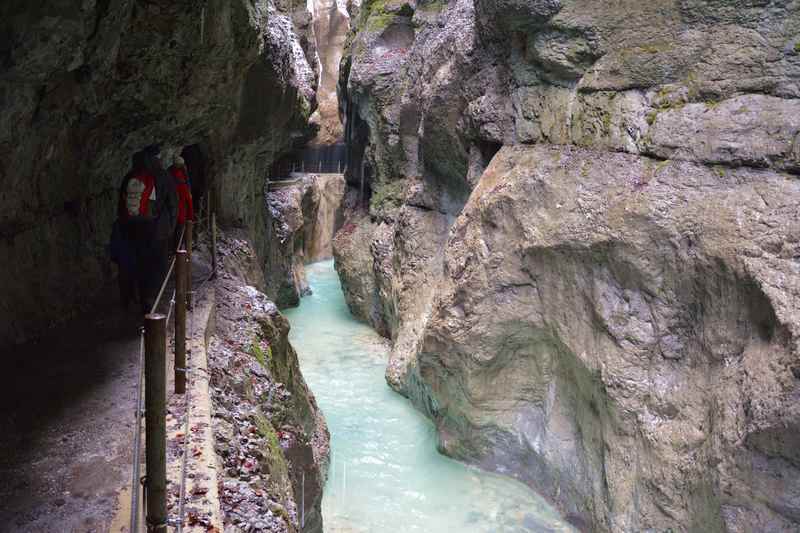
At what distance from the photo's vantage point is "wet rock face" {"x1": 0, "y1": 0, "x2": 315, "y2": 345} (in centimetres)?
466

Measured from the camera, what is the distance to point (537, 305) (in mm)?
8586

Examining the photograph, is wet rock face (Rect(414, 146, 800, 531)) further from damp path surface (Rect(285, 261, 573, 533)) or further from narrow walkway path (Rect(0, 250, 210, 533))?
narrow walkway path (Rect(0, 250, 210, 533))

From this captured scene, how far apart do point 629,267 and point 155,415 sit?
6.04m

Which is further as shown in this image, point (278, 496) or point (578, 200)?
point (578, 200)

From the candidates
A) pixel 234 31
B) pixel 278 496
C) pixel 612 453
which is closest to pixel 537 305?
pixel 612 453

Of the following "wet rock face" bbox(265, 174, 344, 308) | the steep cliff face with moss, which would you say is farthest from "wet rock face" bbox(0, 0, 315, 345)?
"wet rock face" bbox(265, 174, 344, 308)

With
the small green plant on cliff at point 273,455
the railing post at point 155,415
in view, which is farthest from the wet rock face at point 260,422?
the railing post at point 155,415

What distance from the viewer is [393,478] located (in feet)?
31.2

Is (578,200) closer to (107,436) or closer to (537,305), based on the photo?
(537,305)

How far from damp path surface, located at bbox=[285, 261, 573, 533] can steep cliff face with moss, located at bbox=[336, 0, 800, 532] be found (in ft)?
1.43

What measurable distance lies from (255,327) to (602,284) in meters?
4.43

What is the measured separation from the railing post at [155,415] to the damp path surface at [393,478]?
611 centimetres

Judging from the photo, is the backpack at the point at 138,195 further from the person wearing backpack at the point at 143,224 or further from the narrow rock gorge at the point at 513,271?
the narrow rock gorge at the point at 513,271

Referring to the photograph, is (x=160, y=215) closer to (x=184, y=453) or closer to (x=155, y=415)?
(x=184, y=453)
